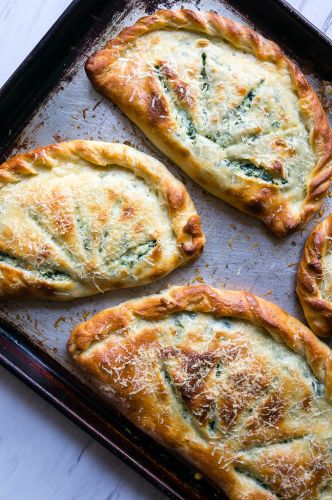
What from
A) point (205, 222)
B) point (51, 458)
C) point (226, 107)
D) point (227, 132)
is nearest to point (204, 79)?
point (226, 107)

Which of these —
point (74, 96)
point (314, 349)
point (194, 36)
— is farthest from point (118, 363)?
point (194, 36)

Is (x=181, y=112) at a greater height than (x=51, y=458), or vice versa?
(x=181, y=112)

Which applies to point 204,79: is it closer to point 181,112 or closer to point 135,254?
point 181,112

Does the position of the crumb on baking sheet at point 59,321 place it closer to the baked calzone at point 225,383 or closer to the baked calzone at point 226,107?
the baked calzone at point 225,383

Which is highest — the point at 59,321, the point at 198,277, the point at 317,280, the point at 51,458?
the point at 317,280

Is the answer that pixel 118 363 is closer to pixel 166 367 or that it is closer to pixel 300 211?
pixel 166 367

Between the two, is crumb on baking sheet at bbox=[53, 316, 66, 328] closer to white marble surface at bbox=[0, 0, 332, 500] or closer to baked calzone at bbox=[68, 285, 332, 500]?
baked calzone at bbox=[68, 285, 332, 500]
